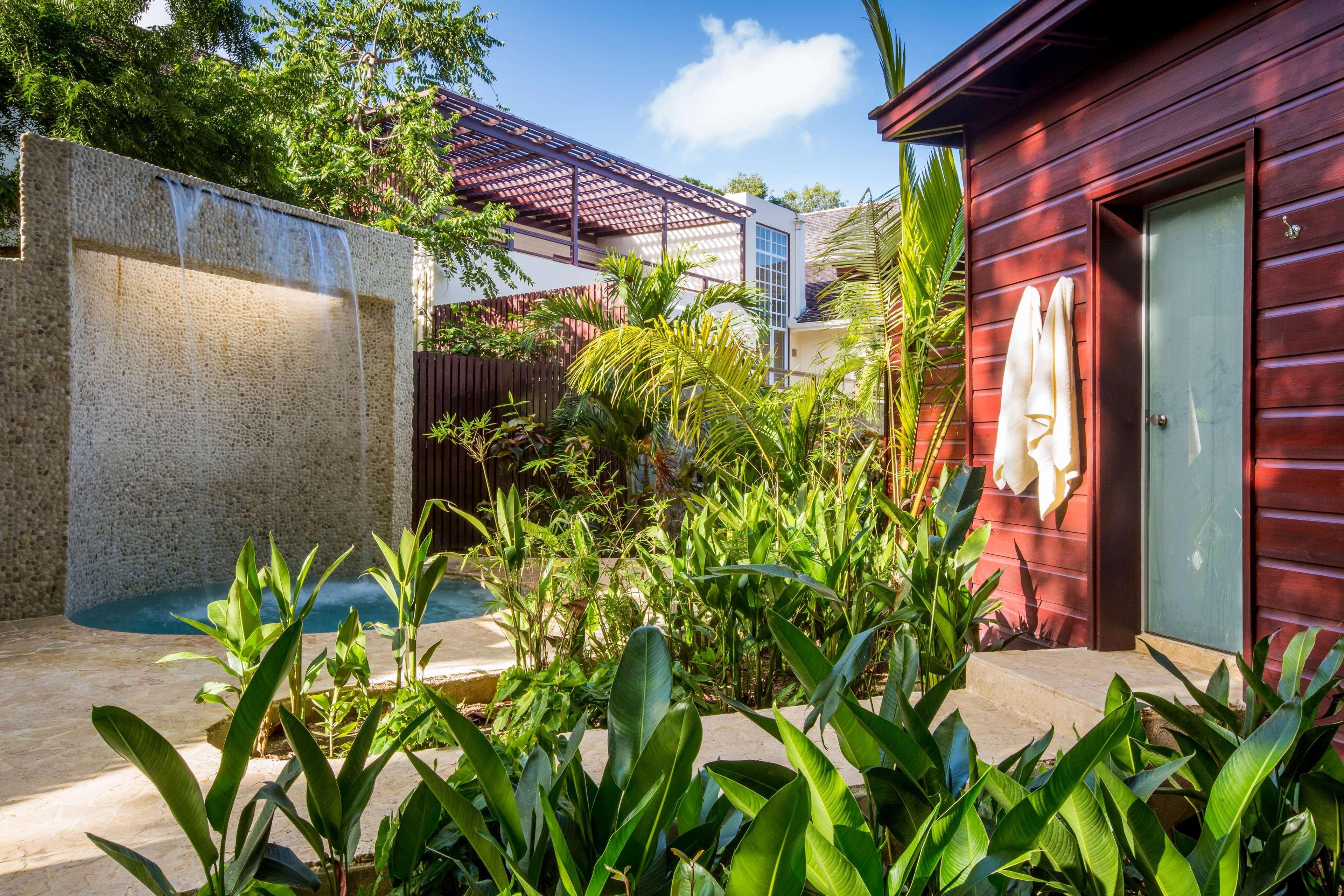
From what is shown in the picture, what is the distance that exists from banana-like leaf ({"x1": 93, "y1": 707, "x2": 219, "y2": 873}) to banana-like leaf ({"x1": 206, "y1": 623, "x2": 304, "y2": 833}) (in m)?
0.02

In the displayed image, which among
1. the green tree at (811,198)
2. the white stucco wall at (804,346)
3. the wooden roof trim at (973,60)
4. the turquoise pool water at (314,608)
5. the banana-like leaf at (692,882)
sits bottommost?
the turquoise pool water at (314,608)

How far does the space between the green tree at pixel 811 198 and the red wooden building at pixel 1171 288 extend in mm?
29077

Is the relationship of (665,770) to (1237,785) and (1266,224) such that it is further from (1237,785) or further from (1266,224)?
(1266,224)

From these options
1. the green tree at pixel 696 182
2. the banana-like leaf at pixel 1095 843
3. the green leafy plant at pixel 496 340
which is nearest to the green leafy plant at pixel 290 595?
the banana-like leaf at pixel 1095 843

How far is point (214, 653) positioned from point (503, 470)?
3735mm

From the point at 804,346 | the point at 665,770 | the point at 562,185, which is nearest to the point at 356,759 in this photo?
the point at 665,770

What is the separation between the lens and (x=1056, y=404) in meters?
3.45

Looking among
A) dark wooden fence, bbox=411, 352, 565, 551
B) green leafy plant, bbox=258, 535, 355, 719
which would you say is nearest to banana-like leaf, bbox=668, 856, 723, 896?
green leafy plant, bbox=258, 535, 355, 719

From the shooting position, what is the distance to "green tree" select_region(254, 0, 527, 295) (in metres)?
9.88

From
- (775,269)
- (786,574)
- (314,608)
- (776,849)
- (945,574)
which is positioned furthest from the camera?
(775,269)

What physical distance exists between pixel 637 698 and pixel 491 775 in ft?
0.72

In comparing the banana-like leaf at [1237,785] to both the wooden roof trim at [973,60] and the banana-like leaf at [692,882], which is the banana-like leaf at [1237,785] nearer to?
the banana-like leaf at [692,882]

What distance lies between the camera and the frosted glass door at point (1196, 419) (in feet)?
10.1

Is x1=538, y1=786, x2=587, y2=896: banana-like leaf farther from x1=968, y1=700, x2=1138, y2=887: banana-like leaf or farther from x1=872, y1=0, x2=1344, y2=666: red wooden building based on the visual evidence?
x1=872, y1=0, x2=1344, y2=666: red wooden building
